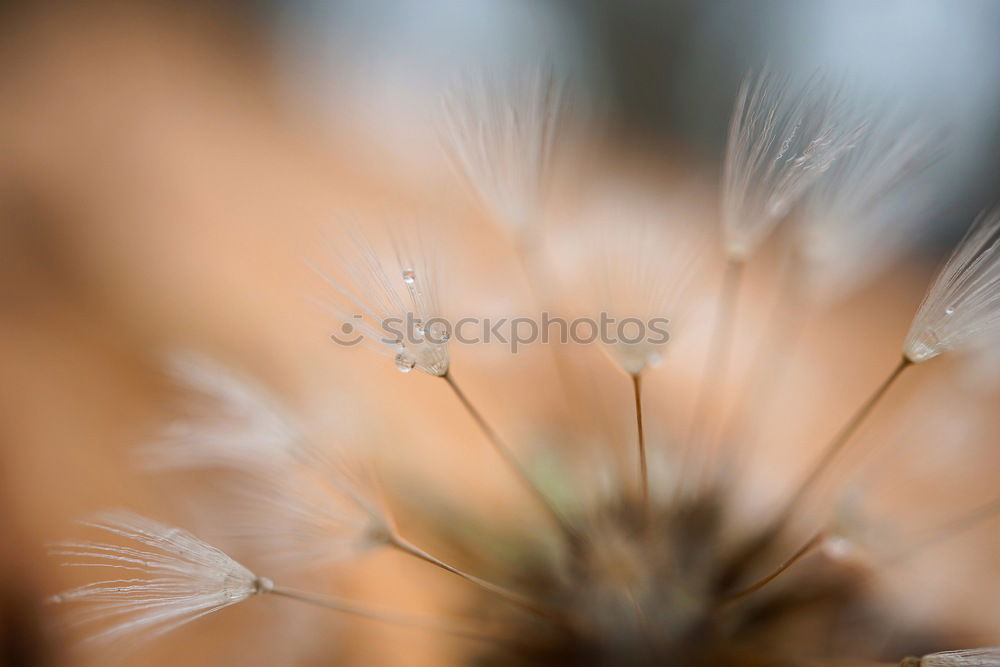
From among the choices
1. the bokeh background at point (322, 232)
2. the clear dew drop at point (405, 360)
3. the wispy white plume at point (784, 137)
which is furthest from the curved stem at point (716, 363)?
the clear dew drop at point (405, 360)

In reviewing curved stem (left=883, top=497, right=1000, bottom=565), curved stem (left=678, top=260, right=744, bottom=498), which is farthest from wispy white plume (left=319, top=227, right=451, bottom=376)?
curved stem (left=883, top=497, right=1000, bottom=565)

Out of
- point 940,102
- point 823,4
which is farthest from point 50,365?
point 823,4

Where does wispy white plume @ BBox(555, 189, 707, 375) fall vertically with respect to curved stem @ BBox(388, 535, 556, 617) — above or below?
above

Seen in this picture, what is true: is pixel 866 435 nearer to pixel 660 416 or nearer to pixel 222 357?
pixel 660 416

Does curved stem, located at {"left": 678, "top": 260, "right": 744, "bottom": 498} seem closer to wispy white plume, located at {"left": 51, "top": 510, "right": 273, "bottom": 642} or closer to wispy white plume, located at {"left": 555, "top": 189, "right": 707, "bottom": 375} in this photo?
wispy white plume, located at {"left": 555, "top": 189, "right": 707, "bottom": 375}

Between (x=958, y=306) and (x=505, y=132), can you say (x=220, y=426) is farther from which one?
(x=958, y=306)

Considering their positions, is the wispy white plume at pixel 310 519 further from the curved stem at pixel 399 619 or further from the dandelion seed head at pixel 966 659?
the dandelion seed head at pixel 966 659
